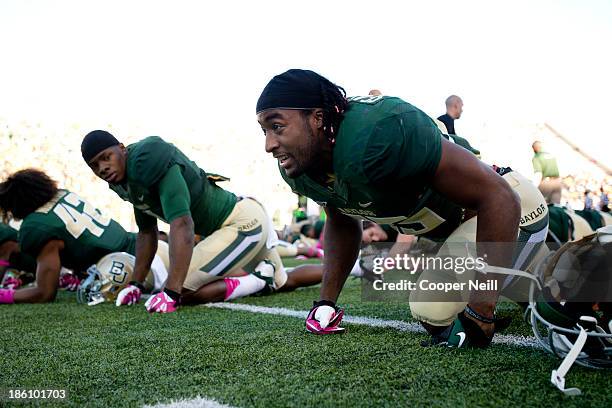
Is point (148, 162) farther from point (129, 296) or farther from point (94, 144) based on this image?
point (129, 296)

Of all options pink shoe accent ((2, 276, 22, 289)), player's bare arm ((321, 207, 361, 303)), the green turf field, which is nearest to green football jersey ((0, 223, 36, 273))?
pink shoe accent ((2, 276, 22, 289))

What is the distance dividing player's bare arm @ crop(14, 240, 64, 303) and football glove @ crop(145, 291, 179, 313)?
118cm

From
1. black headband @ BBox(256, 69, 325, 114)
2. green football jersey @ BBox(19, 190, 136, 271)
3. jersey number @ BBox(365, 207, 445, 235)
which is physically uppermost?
black headband @ BBox(256, 69, 325, 114)

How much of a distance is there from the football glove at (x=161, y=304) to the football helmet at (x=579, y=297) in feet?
7.59

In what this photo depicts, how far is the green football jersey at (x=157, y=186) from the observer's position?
Result: 371 cm

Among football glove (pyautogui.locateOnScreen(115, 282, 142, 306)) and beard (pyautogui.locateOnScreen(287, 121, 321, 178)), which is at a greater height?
beard (pyautogui.locateOnScreen(287, 121, 321, 178))

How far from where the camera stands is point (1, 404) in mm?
1694

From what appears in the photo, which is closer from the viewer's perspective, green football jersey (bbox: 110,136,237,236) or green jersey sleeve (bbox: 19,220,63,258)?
green football jersey (bbox: 110,136,237,236)

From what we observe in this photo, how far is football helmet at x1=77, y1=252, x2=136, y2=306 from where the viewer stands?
14.5 feet

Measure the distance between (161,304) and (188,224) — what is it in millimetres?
516

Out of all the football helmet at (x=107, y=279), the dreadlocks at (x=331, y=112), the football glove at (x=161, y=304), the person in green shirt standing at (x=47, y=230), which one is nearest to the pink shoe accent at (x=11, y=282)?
the person in green shirt standing at (x=47, y=230)

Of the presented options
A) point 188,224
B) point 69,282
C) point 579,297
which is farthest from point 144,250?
point 579,297

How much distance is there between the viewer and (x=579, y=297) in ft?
6.15

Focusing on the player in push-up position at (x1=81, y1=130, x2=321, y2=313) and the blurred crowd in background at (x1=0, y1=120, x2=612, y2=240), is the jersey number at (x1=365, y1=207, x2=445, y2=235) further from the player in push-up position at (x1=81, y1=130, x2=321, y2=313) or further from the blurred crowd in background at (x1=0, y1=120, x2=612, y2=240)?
the blurred crowd in background at (x1=0, y1=120, x2=612, y2=240)
